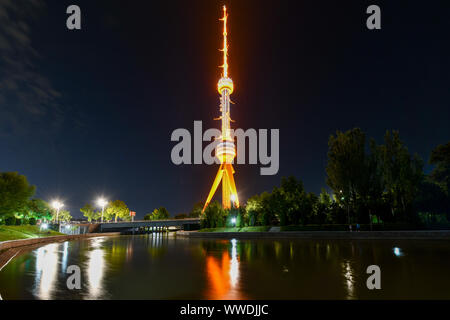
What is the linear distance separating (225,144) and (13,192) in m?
54.1

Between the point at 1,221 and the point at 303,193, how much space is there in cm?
4176

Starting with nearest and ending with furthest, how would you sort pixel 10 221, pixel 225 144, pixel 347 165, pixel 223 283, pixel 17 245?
pixel 223 283 → pixel 17 245 → pixel 347 165 → pixel 10 221 → pixel 225 144

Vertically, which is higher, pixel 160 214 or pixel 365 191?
pixel 365 191

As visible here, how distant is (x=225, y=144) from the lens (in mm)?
81812

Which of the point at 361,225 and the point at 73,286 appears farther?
the point at 361,225

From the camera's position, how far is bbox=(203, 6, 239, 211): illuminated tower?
3063 inches

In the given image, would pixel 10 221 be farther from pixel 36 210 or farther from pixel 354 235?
pixel 354 235

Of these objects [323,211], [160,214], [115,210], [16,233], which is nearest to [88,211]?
[115,210]

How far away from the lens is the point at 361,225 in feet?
97.2

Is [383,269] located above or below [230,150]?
below

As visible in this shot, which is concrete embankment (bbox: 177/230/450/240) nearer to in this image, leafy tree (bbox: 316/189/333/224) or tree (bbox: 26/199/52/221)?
leafy tree (bbox: 316/189/333/224)

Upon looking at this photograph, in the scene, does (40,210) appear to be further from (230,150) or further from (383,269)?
(383,269)
